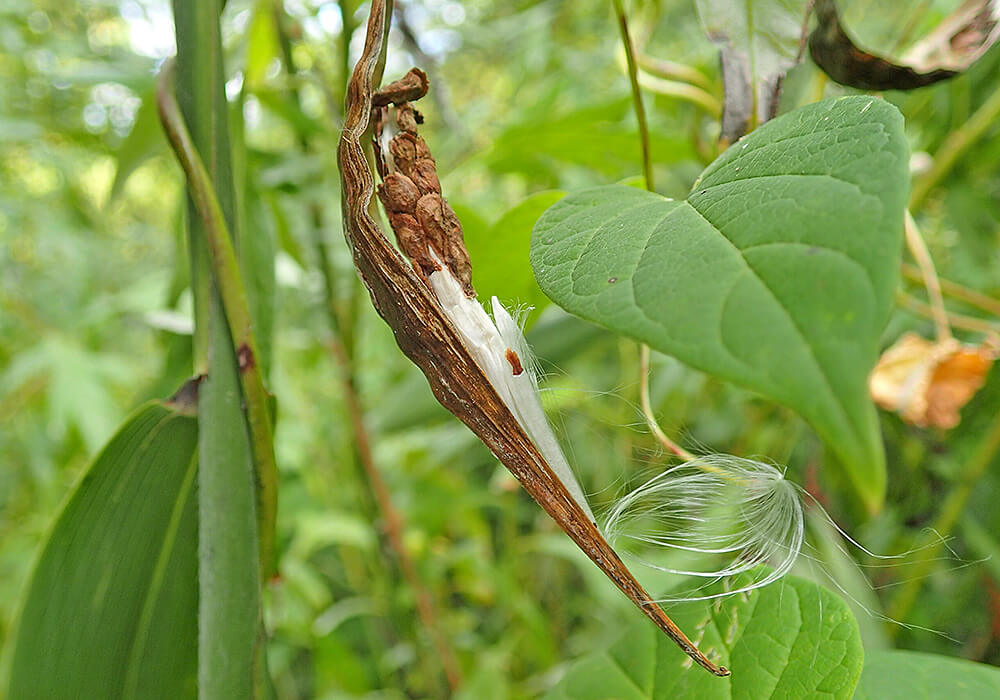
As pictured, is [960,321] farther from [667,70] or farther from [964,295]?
[667,70]

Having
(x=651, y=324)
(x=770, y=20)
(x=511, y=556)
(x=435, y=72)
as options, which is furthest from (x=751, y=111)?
(x=511, y=556)

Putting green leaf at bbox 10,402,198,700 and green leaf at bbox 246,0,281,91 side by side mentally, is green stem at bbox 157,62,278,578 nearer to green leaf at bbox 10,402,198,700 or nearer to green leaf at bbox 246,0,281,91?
green leaf at bbox 10,402,198,700

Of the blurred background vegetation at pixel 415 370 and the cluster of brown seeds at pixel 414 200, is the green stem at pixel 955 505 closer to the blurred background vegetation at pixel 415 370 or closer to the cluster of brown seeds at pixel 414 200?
the blurred background vegetation at pixel 415 370

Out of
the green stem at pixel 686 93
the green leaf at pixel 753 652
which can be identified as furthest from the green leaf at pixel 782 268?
the green stem at pixel 686 93

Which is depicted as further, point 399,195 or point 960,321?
point 960,321

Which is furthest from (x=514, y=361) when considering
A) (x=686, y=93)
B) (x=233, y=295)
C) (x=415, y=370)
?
(x=415, y=370)
